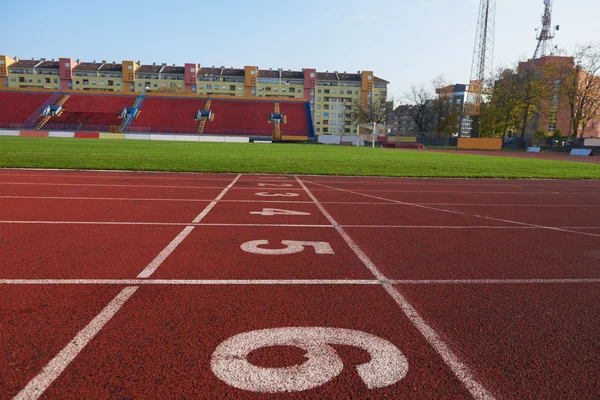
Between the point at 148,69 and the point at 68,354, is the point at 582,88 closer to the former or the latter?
the point at 68,354

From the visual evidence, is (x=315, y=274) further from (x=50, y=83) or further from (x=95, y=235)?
(x=50, y=83)

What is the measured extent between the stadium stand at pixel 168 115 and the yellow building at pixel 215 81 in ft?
102

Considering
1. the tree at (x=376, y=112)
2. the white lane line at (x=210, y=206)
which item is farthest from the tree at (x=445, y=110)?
the white lane line at (x=210, y=206)

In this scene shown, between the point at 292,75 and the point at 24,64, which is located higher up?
the point at 292,75

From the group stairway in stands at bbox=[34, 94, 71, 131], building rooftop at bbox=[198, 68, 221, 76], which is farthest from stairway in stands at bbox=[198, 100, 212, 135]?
building rooftop at bbox=[198, 68, 221, 76]

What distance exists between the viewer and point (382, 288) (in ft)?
12.1

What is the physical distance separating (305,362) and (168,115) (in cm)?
6661

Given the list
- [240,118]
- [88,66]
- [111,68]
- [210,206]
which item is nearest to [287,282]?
[210,206]

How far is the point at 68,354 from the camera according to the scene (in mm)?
2428

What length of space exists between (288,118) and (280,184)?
57.0m

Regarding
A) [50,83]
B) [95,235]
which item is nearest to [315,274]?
[95,235]

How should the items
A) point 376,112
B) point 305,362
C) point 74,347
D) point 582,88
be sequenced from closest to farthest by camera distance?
point 305,362
point 74,347
point 582,88
point 376,112

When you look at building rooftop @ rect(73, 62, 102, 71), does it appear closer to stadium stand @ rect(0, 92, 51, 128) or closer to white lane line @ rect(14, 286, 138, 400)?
stadium stand @ rect(0, 92, 51, 128)

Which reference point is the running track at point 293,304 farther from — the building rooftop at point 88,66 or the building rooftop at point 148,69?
the building rooftop at point 88,66
